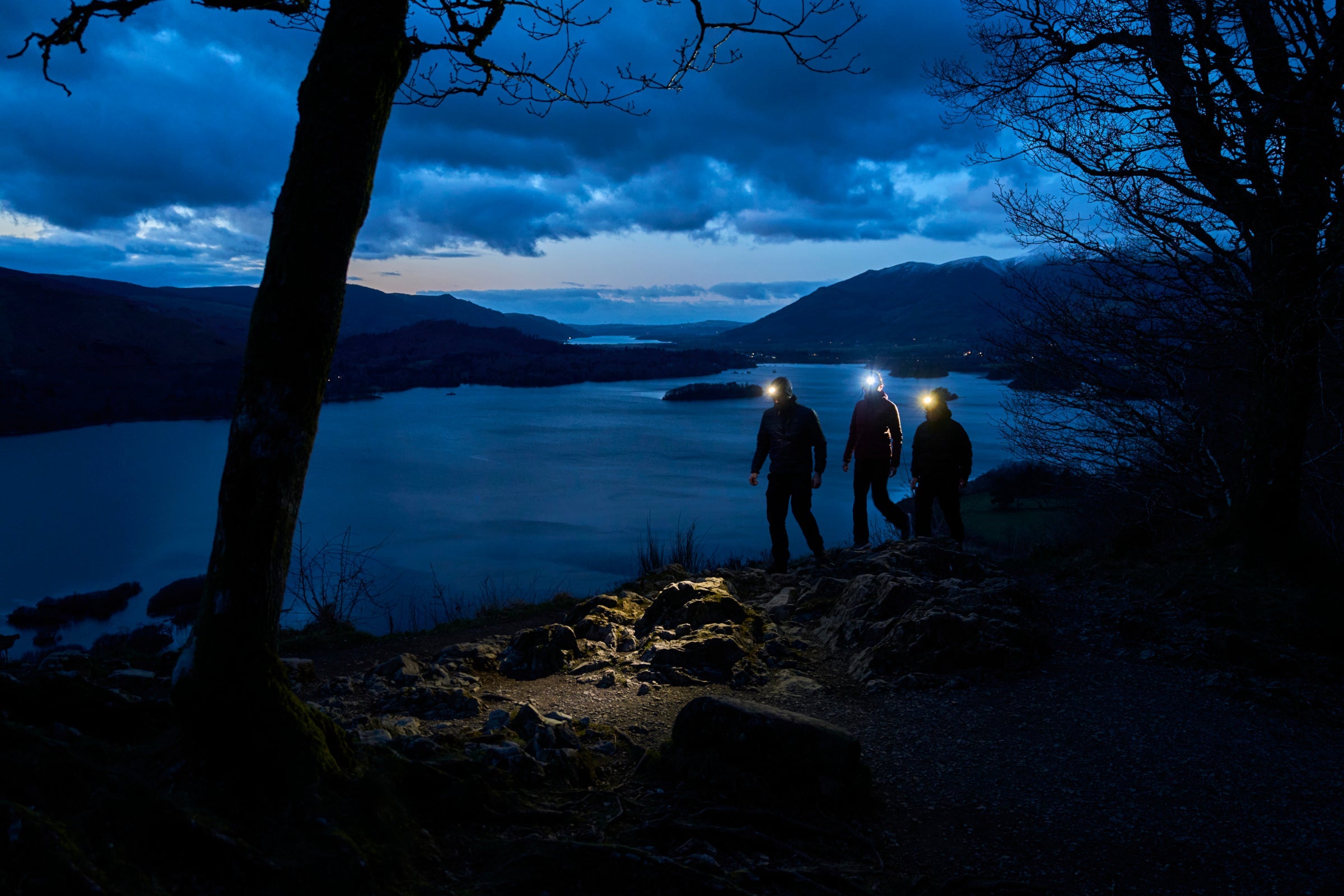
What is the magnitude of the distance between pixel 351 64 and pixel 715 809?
11.4ft

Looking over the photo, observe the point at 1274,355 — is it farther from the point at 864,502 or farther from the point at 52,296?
the point at 52,296

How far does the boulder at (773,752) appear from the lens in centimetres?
372

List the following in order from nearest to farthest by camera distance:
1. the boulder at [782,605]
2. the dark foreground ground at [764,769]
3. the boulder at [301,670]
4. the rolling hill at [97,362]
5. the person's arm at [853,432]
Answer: the dark foreground ground at [764,769] → the boulder at [301,670] → the boulder at [782,605] → the person's arm at [853,432] → the rolling hill at [97,362]

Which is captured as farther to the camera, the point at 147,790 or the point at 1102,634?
the point at 1102,634

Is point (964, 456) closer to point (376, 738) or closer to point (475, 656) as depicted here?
point (475, 656)

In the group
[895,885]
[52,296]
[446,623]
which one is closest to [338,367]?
[52,296]

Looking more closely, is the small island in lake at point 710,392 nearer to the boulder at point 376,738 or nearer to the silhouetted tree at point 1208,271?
the silhouetted tree at point 1208,271

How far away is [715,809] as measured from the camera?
11.4 ft

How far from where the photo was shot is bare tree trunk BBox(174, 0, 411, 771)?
9.30 feet

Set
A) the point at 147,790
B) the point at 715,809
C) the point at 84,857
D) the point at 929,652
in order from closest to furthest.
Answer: the point at 84,857 < the point at 147,790 < the point at 715,809 < the point at 929,652

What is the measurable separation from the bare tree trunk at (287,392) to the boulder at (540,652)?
2981mm

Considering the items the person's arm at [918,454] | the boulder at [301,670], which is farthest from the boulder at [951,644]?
the boulder at [301,670]

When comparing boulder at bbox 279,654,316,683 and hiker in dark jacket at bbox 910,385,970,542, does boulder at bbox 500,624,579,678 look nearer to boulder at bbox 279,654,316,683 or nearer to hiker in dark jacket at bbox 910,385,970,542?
boulder at bbox 279,654,316,683

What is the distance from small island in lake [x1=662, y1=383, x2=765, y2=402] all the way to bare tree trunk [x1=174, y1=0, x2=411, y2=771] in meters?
87.7
